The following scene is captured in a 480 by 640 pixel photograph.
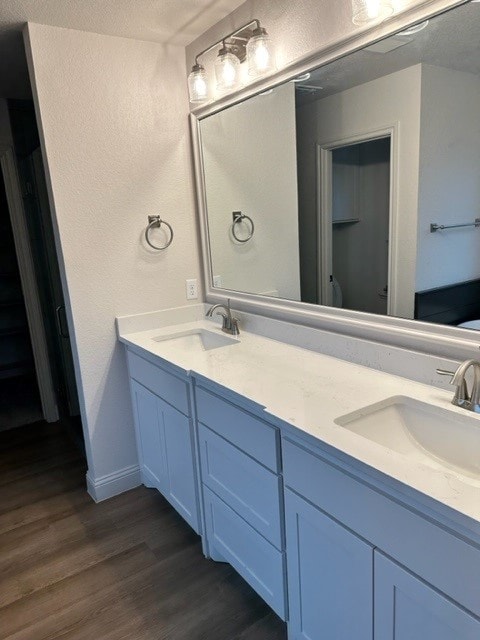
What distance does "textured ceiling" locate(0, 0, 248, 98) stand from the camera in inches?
69.6

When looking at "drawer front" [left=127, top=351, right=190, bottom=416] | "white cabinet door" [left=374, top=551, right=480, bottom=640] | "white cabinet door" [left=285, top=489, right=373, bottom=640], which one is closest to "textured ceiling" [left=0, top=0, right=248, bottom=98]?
"drawer front" [left=127, top=351, right=190, bottom=416]

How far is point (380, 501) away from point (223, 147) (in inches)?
73.3

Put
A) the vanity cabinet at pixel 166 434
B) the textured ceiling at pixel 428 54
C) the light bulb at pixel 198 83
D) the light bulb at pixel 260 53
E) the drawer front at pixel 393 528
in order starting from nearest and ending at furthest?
1. the drawer front at pixel 393 528
2. the textured ceiling at pixel 428 54
3. the light bulb at pixel 260 53
4. the vanity cabinet at pixel 166 434
5. the light bulb at pixel 198 83

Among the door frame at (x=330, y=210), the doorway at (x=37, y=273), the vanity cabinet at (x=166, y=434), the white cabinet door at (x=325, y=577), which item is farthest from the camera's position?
the doorway at (x=37, y=273)

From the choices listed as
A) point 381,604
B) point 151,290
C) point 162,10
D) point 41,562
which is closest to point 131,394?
point 151,290

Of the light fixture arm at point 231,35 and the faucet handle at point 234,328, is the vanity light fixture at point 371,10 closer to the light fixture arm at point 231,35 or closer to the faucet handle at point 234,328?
the light fixture arm at point 231,35

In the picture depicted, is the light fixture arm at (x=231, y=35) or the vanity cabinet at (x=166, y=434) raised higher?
the light fixture arm at (x=231, y=35)

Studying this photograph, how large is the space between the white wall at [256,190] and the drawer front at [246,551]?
3.09 feet

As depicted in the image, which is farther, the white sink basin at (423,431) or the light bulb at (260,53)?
the light bulb at (260,53)

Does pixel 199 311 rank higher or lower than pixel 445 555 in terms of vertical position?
higher

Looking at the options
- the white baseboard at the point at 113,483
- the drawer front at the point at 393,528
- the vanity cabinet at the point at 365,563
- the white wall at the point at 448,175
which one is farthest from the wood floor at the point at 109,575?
the white wall at the point at 448,175

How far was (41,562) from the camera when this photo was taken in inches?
77.5

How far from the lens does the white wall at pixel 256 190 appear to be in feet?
6.45

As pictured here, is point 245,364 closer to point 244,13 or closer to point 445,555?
point 445,555
